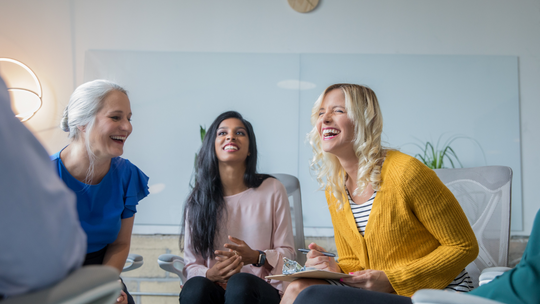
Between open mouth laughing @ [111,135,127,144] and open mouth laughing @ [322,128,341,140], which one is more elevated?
open mouth laughing @ [322,128,341,140]

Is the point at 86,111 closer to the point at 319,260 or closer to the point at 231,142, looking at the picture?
the point at 231,142

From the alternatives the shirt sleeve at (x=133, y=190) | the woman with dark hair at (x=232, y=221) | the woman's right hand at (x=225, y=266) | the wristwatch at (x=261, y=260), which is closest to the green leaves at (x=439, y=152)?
the woman with dark hair at (x=232, y=221)

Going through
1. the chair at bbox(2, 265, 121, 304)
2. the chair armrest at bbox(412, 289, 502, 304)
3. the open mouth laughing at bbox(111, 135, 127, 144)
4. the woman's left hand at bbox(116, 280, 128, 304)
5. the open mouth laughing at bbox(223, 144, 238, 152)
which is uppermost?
the open mouth laughing at bbox(111, 135, 127, 144)

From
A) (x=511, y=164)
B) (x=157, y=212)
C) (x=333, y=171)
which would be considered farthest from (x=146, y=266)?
(x=511, y=164)

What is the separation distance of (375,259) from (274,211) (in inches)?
28.7

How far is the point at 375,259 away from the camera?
140 cm

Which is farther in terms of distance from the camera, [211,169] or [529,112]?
[529,112]

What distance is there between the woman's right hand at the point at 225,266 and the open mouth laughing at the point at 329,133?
2.23 ft

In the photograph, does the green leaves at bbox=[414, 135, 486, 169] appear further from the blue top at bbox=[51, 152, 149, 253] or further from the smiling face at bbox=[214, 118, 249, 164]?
the blue top at bbox=[51, 152, 149, 253]

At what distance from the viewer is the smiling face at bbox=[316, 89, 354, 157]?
154 cm

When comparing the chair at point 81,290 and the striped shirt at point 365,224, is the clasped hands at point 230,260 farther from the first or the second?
the chair at point 81,290

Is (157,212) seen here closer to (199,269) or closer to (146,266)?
(146,266)

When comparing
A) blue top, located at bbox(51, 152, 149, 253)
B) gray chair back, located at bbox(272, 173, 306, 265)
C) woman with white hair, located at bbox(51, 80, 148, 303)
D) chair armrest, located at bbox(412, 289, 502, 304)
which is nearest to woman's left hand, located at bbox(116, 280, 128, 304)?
woman with white hair, located at bbox(51, 80, 148, 303)

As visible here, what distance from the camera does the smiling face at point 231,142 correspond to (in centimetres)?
206
